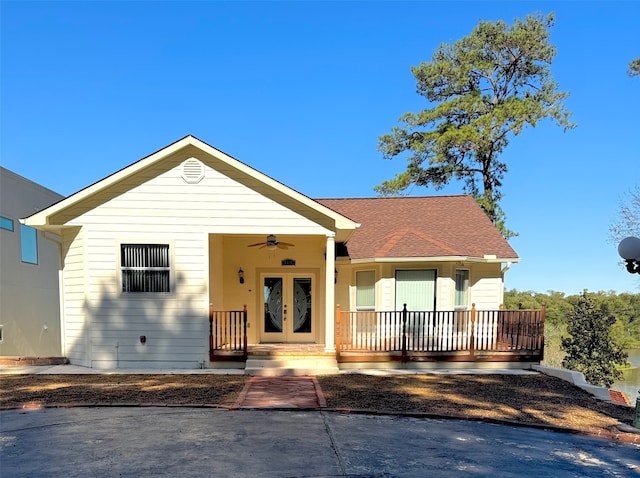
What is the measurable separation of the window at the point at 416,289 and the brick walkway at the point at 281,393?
3.99 meters

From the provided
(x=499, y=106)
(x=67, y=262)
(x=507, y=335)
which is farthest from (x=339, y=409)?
(x=499, y=106)

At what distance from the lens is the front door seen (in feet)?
36.7

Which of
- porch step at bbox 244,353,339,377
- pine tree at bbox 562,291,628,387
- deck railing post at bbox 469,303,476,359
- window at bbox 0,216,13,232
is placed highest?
window at bbox 0,216,13,232

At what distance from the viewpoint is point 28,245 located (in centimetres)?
1305

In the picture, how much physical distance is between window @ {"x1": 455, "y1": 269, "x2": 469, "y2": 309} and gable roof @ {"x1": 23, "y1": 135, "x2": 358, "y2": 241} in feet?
13.4

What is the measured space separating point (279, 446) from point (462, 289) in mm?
8308

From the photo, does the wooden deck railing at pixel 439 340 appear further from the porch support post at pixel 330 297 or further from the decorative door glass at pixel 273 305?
the decorative door glass at pixel 273 305

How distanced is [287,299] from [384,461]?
294 inches

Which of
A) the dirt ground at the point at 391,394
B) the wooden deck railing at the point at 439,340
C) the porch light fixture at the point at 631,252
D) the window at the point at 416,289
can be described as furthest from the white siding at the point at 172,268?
the porch light fixture at the point at 631,252

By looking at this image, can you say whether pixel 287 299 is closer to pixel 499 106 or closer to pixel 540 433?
pixel 540 433

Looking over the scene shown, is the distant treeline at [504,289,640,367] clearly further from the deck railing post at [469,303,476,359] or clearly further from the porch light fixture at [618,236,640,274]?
the porch light fixture at [618,236,640,274]

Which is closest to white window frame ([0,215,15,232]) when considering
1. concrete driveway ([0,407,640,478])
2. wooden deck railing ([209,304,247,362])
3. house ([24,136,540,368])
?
house ([24,136,540,368])

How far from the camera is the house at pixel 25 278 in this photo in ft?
38.9

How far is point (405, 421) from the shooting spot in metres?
5.48
